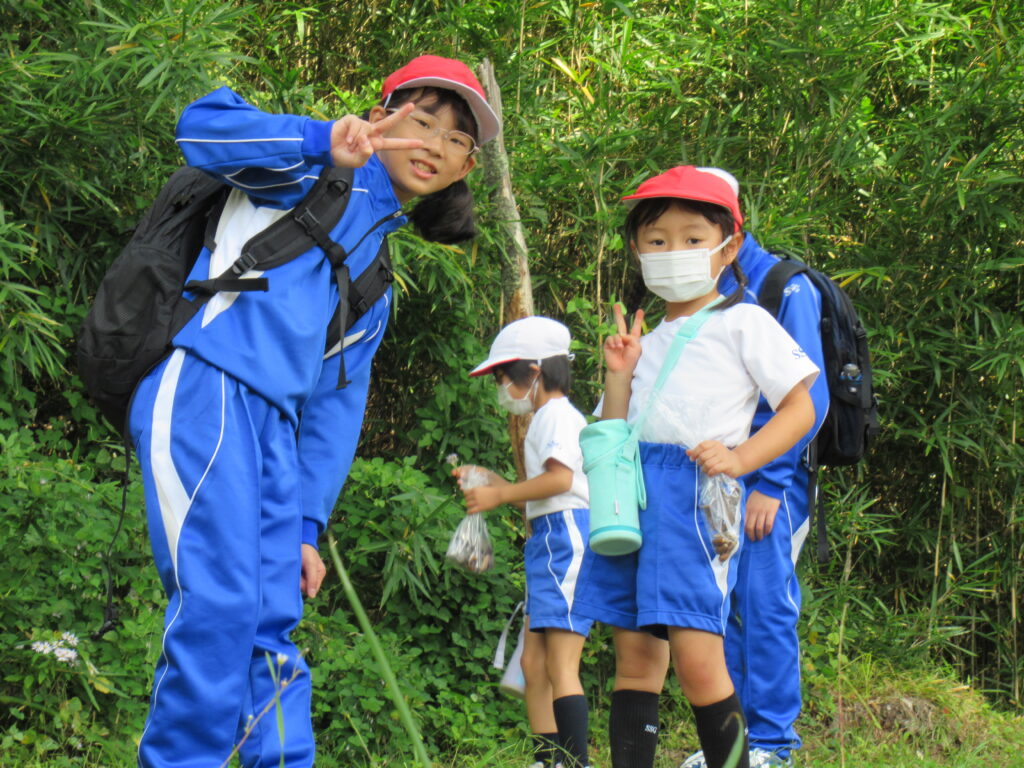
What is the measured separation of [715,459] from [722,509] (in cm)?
12

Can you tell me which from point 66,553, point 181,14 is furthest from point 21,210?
point 66,553

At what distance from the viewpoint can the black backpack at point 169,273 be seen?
2.13m

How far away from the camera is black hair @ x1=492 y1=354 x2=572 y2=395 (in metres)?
3.48

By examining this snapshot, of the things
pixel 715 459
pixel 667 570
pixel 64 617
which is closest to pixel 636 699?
pixel 667 570

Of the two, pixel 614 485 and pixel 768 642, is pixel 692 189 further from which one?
pixel 768 642

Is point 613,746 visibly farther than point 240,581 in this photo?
Yes

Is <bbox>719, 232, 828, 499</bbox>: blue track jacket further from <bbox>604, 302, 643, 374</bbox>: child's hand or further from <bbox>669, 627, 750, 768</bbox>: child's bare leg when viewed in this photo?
<bbox>669, 627, 750, 768</bbox>: child's bare leg

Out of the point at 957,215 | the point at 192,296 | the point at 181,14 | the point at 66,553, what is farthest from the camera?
the point at 957,215

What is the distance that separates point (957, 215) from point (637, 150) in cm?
145

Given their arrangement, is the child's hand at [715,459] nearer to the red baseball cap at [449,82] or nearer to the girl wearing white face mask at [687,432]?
the girl wearing white face mask at [687,432]

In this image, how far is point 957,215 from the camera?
4.83 meters

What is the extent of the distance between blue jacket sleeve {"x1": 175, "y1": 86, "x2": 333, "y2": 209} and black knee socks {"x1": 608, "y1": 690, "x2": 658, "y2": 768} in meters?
1.38

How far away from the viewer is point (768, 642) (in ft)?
10.5

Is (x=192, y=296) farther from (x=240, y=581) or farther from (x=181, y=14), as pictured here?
(x=181, y=14)
